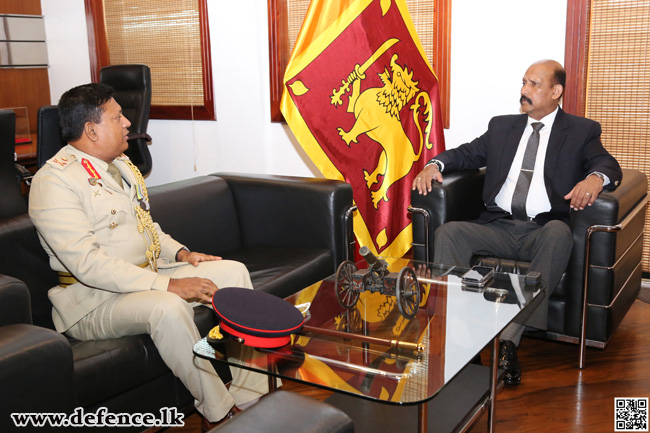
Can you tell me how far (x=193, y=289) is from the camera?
2.19 m

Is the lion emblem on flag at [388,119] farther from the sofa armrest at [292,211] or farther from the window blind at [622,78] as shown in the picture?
the window blind at [622,78]

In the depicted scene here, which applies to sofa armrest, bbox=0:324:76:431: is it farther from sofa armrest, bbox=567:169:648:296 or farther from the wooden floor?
sofa armrest, bbox=567:169:648:296

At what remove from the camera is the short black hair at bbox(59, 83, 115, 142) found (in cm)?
227

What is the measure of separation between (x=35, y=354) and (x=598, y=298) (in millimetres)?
2145

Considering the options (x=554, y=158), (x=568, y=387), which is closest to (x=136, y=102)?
(x=554, y=158)

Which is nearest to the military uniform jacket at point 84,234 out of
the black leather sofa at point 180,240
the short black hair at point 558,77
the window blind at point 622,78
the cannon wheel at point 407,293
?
the black leather sofa at point 180,240

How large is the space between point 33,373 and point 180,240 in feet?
4.51

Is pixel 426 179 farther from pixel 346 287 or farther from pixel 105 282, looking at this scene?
pixel 105 282

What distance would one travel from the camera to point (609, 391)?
8.16 feet

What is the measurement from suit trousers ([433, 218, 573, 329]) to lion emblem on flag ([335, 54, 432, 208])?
647 mm

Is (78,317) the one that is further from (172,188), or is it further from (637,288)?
(637,288)

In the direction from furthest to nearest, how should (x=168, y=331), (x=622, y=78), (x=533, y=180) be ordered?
1. (x=622, y=78)
2. (x=533, y=180)
3. (x=168, y=331)

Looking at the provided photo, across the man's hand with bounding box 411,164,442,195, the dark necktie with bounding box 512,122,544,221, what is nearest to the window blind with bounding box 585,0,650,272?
the dark necktie with bounding box 512,122,544,221

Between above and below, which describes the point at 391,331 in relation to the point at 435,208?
below
